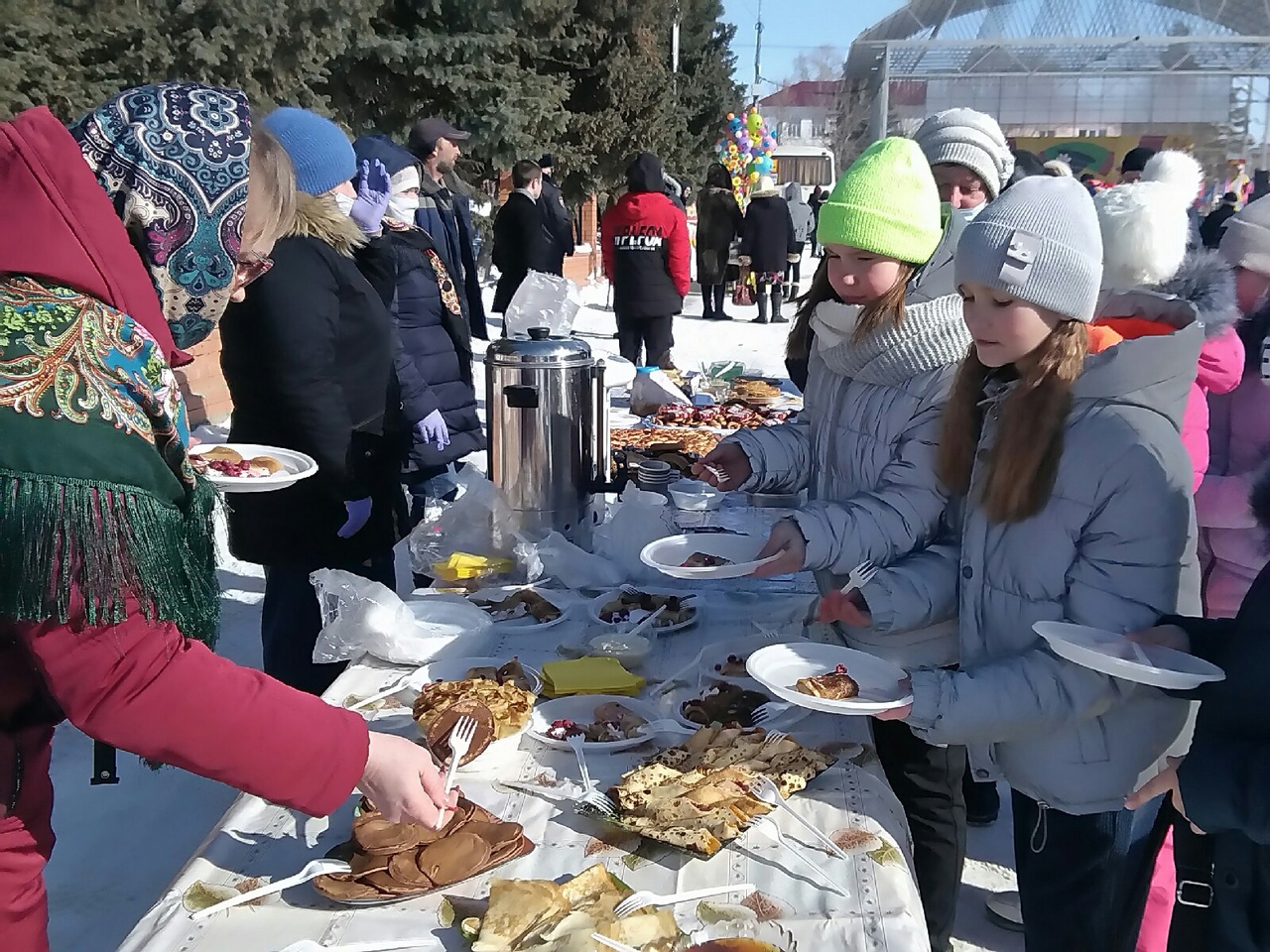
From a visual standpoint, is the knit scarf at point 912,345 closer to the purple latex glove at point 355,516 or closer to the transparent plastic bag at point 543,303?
the purple latex glove at point 355,516

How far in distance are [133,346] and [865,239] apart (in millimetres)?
1462

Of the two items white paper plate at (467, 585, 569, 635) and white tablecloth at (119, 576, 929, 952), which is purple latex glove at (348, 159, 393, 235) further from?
white tablecloth at (119, 576, 929, 952)

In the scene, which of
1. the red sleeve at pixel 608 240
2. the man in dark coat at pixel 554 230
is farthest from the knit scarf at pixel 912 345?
the man in dark coat at pixel 554 230

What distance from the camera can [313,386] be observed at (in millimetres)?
2531

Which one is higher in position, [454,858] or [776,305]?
[776,305]

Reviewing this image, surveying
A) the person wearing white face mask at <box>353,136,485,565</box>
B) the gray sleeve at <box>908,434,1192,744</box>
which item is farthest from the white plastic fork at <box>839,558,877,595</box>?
the person wearing white face mask at <box>353,136,485,565</box>

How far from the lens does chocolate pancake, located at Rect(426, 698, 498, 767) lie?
1.61 metres

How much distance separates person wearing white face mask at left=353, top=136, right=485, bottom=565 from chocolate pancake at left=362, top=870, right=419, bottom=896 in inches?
100

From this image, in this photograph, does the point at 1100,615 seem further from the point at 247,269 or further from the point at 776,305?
the point at 776,305

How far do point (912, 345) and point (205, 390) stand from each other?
5.79 m

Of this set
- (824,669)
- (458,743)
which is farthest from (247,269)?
(824,669)

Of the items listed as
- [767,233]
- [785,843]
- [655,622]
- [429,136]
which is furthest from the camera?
[767,233]

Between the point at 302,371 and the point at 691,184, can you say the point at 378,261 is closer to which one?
the point at 302,371

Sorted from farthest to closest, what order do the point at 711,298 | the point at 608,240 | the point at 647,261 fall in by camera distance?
the point at 711,298, the point at 608,240, the point at 647,261
